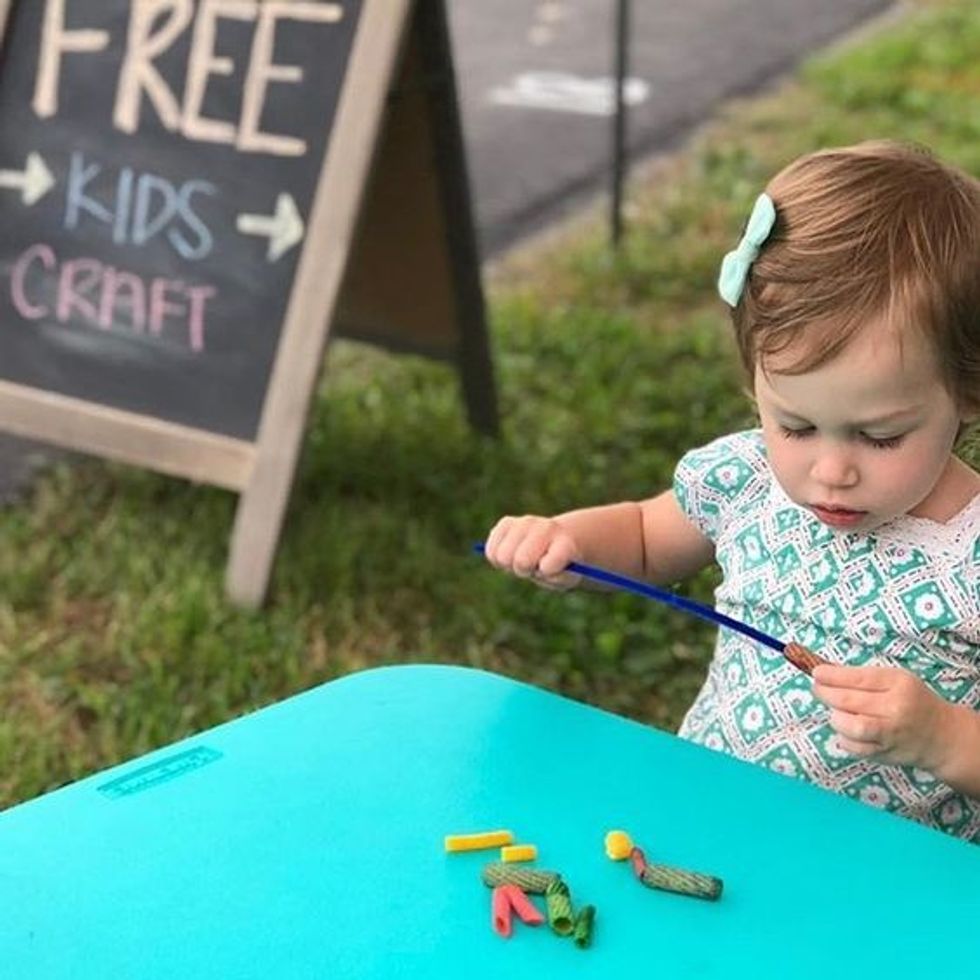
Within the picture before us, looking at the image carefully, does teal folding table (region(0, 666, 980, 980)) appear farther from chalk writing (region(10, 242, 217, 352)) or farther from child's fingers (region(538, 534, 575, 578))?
chalk writing (region(10, 242, 217, 352))

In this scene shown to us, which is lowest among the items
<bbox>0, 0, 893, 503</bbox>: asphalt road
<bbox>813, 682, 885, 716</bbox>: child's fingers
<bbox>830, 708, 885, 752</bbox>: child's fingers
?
<bbox>0, 0, 893, 503</bbox>: asphalt road

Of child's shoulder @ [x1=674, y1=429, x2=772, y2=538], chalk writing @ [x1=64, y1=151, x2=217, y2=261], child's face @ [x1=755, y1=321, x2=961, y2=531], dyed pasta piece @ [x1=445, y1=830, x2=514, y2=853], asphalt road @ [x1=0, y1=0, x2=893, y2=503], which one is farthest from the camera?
asphalt road @ [x1=0, y1=0, x2=893, y2=503]

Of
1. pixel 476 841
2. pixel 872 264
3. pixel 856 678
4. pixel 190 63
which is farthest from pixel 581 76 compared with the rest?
pixel 476 841

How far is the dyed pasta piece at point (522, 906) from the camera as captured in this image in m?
1.20

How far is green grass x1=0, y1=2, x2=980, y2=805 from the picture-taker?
2.62 m

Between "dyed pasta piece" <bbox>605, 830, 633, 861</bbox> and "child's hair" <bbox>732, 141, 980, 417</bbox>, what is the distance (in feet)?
1.23

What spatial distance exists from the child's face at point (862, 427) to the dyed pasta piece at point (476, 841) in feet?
1.25

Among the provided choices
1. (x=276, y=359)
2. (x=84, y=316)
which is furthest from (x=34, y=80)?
(x=276, y=359)

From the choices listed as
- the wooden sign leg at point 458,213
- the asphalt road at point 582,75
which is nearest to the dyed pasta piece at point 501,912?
the wooden sign leg at point 458,213

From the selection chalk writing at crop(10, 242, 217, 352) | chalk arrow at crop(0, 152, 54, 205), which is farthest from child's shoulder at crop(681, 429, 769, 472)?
chalk arrow at crop(0, 152, 54, 205)

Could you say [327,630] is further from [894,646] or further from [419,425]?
[894,646]

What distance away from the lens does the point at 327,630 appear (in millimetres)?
2789

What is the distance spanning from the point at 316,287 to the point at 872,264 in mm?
1466

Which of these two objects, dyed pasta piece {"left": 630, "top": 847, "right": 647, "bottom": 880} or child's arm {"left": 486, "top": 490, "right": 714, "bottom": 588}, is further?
child's arm {"left": 486, "top": 490, "right": 714, "bottom": 588}
